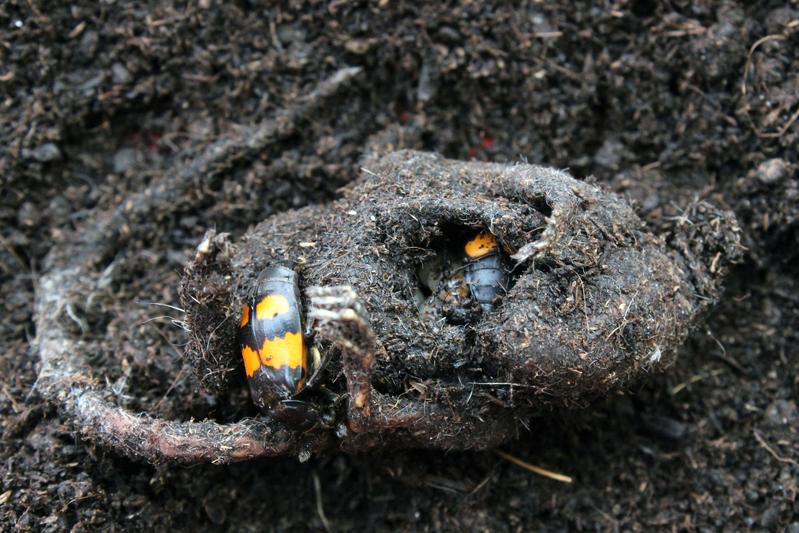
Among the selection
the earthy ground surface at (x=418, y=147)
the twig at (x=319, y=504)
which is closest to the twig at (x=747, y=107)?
the earthy ground surface at (x=418, y=147)

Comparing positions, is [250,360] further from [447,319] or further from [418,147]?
[418,147]

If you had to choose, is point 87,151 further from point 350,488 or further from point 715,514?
point 715,514

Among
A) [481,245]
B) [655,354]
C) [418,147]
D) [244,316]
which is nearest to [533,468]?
[655,354]

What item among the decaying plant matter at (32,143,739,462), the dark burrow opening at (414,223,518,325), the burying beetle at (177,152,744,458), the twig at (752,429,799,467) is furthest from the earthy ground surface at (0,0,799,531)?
the dark burrow opening at (414,223,518,325)

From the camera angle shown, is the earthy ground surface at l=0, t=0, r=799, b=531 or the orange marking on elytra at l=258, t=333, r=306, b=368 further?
the earthy ground surface at l=0, t=0, r=799, b=531

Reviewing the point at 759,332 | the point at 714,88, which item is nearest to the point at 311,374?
the point at 759,332

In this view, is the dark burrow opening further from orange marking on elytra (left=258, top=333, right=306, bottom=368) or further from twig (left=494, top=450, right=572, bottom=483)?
twig (left=494, top=450, right=572, bottom=483)
